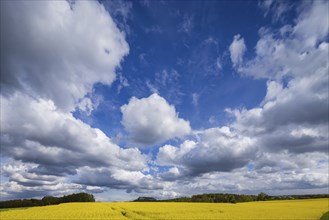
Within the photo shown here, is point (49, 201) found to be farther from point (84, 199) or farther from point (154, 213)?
point (154, 213)

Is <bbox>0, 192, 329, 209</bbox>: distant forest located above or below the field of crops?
above

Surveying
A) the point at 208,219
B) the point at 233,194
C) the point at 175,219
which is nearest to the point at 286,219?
the point at 208,219

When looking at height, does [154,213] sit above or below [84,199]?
below

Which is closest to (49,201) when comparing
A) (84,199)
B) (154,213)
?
(84,199)

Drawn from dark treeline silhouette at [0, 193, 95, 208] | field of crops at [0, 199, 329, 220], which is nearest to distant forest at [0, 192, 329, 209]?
dark treeline silhouette at [0, 193, 95, 208]

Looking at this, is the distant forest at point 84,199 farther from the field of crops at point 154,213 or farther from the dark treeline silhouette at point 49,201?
the field of crops at point 154,213

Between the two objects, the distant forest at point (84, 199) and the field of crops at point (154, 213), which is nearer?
the field of crops at point (154, 213)

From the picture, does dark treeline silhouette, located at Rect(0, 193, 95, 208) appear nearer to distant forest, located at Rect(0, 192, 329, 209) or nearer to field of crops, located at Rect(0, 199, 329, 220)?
distant forest, located at Rect(0, 192, 329, 209)

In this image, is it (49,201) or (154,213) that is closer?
(154,213)

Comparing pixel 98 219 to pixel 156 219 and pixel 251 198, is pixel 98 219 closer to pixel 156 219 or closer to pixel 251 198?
pixel 156 219

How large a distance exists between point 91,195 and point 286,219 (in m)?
108

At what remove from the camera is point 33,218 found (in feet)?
136

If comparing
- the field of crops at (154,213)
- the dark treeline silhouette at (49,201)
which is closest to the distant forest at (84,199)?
the dark treeline silhouette at (49,201)

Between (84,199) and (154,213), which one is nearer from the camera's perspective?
(154,213)
